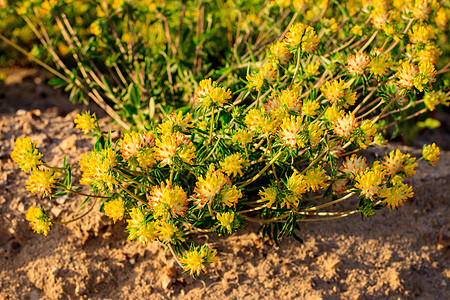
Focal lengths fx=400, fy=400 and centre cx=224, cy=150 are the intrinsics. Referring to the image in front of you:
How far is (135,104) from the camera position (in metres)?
2.70

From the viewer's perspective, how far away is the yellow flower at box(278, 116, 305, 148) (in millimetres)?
1573

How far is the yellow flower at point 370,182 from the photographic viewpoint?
167 centimetres

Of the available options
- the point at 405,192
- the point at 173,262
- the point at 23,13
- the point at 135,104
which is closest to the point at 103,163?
Answer: the point at 173,262

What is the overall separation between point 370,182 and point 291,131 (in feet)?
1.35

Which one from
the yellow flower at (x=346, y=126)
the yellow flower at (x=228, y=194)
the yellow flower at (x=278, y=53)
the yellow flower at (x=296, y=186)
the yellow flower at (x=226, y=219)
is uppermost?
the yellow flower at (x=278, y=53)

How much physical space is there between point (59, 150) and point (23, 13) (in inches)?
38.5

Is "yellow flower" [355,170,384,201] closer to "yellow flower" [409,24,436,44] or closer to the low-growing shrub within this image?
the low-growing shrub

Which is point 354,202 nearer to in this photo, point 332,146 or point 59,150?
point 332,146

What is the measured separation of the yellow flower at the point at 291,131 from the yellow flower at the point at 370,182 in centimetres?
34

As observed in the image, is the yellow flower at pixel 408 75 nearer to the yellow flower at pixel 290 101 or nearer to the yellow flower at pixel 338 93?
the yellow flower at pixel 338 93

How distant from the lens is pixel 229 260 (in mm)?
2266

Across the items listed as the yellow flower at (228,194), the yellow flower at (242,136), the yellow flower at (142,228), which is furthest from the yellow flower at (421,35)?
the yellow flower at (142,228)

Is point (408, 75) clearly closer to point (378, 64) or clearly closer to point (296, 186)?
point (378, 64)

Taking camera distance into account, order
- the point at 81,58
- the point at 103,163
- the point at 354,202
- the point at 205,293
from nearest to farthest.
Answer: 1. the point at 103,163
2. the point at 205,293
3. the point at 354,202
4. the point at 81,58
